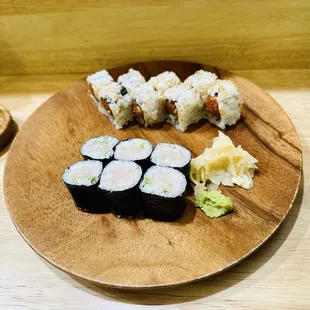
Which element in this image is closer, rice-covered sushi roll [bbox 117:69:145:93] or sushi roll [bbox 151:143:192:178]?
sushi roll [bbox 151:143:192:178]

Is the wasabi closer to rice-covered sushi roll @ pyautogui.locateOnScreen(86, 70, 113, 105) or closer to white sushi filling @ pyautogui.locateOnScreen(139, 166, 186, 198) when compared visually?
white sushi filling @ pyautogui.locateOnScreen(139, 166, 186, 198)

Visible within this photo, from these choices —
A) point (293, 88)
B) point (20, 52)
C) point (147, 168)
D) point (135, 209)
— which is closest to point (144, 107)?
point (147, 168)

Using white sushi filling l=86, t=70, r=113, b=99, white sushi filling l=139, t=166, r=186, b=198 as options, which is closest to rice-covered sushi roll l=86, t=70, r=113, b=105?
white sushi filling l=86, t=70, r=113, b=99

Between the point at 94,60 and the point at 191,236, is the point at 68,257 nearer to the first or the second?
the point at 191,236

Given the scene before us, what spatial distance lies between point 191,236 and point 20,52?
58.5 inches

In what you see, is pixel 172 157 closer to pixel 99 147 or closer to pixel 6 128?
pixel 99 147

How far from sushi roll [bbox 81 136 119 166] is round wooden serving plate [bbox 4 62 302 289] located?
0.12 metres

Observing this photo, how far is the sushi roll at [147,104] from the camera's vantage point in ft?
5.83

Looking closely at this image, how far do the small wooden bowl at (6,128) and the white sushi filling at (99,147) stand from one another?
49cm

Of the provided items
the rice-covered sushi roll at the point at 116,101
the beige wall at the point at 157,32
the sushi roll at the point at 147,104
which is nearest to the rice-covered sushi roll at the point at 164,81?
the sushi roll at the point at 147,104

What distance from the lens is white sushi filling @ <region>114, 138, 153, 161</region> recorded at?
161cm

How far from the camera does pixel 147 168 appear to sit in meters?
1.57

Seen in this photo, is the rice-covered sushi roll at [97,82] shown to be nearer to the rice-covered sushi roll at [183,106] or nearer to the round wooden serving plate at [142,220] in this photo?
the round wooden serving plate at [142,220]

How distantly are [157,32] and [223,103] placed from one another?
22.6 inches
